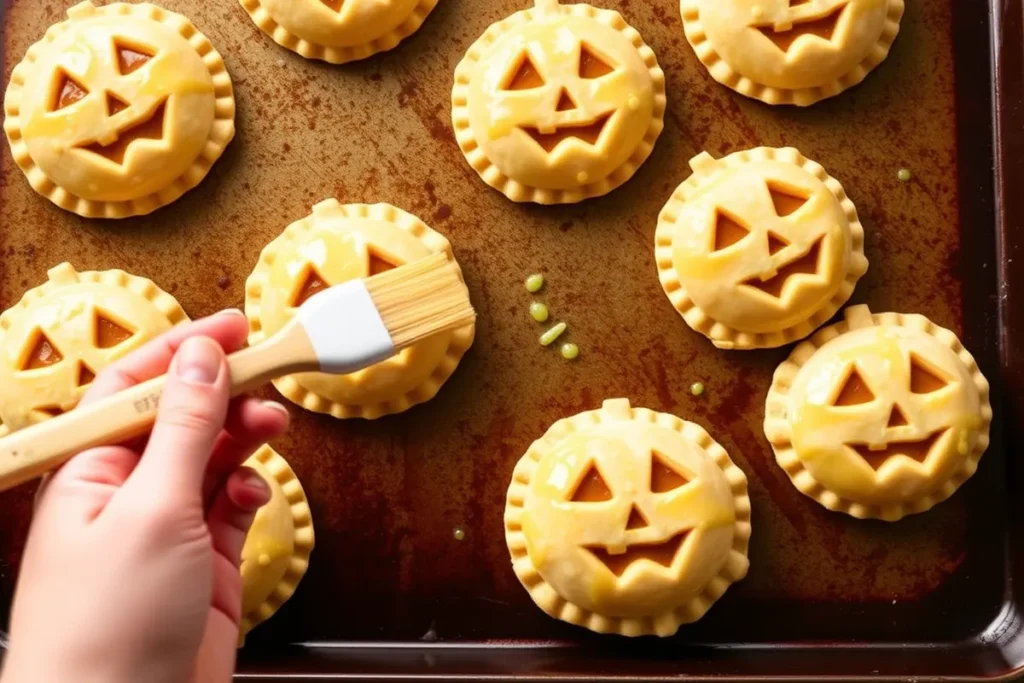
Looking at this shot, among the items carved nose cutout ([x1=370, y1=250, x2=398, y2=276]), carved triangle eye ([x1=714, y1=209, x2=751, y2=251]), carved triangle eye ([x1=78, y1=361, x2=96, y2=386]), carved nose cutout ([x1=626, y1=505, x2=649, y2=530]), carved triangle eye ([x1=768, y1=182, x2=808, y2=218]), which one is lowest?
carved nose cutout ([x1=626, y1=505, x2=649, y2=530])

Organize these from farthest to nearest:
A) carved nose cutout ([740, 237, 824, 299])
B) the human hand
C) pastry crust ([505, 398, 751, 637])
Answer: carved nose cutout ([740, 237, 824, 299]) → pastry crust ([505, 398, 751, 637]) → the human hand

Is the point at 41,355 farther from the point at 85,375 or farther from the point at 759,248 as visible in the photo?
the point at 759,248

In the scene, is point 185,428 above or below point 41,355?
above

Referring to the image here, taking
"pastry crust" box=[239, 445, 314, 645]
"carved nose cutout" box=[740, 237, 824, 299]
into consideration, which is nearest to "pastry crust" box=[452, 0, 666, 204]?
"carved nose cutout" box=[740, 237, 824, 299]

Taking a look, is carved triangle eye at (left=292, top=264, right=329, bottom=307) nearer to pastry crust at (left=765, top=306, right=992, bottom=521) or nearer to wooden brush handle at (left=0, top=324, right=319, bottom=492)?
wooden brush handle at (left=0, top=324, right=319, bottom=492)

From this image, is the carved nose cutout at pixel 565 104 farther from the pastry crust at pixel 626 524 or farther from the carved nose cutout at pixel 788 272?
the pastry crust at pixel 626 524

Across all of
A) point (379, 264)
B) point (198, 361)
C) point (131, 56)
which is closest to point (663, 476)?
point (379, 264)
